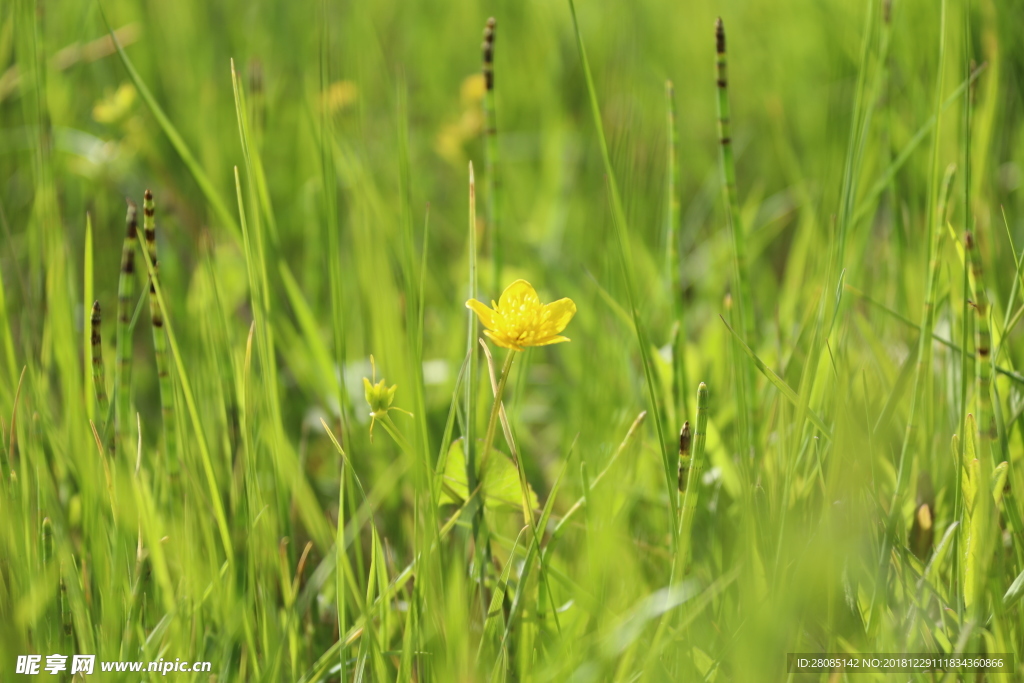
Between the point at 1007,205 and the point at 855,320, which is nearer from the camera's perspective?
the point at 855,320

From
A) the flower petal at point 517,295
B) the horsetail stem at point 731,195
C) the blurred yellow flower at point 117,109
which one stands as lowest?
the flower petal at point 517,295

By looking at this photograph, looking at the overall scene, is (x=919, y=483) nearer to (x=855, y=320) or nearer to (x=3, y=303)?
(x=855, y=320)

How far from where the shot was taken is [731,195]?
0.90 metres

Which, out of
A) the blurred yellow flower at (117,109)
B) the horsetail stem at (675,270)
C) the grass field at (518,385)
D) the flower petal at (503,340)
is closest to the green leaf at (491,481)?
the grass field at (518,385)

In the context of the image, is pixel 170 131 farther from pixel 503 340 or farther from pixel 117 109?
pixel 117 109

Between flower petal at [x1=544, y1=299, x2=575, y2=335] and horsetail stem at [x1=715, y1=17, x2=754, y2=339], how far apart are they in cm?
26

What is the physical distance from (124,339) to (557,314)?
0.47 meters

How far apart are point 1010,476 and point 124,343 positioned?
92 centimetres

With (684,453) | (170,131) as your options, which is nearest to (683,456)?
(684,453)

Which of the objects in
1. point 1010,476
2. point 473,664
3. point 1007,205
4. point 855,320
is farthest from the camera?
point 1007,205

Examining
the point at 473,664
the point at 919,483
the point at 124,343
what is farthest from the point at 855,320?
the point at 124,343

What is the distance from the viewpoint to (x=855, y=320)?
990 millimetres

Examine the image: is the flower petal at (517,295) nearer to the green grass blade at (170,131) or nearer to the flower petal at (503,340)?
the flower petal at (503,340)

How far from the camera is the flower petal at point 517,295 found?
0.72 metres
